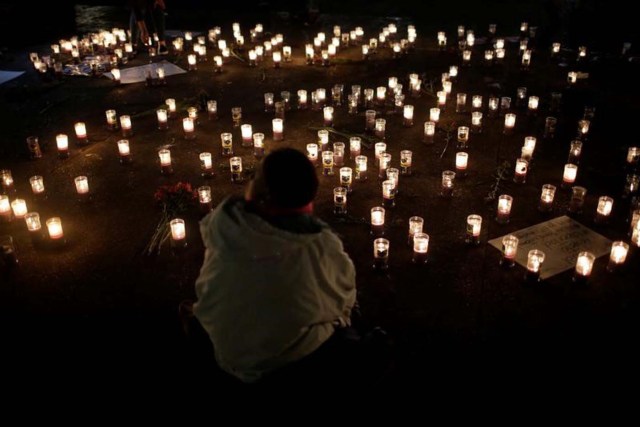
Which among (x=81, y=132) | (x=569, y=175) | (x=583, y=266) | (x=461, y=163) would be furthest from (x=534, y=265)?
(x=81, y=132)

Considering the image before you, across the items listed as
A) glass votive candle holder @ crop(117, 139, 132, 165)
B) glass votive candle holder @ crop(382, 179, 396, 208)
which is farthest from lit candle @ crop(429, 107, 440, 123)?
glass votive candle holder @ crop(117, 139, 132, 165)

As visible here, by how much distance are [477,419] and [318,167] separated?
3.74 metres

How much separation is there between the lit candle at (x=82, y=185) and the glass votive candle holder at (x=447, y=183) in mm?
3693

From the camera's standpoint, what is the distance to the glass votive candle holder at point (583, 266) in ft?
13.9

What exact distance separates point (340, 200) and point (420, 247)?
1036 mm

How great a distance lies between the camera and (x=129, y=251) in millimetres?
4898

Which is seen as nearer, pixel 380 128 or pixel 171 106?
pixel 380 128

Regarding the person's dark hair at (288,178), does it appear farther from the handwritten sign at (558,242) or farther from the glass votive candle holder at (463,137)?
the glass votive candle holder at (463,137)

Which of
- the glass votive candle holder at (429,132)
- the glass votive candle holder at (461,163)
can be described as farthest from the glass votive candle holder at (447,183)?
the glass votive candle holder at (429,132)

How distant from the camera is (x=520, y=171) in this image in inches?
231

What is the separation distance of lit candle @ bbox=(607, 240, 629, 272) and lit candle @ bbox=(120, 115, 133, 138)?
572 cm

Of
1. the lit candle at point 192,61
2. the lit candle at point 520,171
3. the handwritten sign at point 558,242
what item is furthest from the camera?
the lit candle at point 192,61

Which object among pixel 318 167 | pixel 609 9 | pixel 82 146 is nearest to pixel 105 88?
pixel 82 146

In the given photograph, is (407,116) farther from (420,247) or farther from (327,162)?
(420,247)
